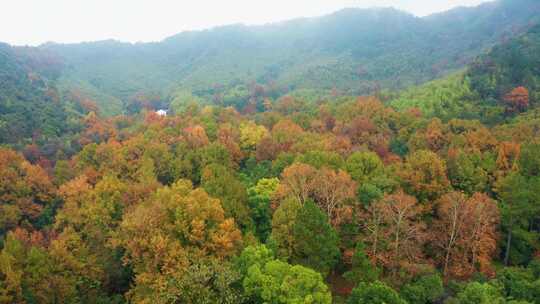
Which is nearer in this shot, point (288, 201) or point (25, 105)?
Answer: point (288, 201)

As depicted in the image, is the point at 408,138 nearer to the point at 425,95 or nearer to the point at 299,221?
the point at 425,95

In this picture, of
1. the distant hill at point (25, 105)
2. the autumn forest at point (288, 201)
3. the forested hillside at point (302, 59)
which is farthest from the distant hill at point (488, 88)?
the distant hill at point (25, 105)

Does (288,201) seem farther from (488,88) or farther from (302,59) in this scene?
(302,59)

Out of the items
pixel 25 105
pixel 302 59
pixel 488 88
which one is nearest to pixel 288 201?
pixel 488 88

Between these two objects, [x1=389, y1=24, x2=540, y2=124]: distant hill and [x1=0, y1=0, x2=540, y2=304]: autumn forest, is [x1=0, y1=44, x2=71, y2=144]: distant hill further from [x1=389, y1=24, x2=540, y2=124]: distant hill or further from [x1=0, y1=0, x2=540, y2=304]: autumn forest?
[x1=389, y1=24, x2=540, y2=124]: distant hill

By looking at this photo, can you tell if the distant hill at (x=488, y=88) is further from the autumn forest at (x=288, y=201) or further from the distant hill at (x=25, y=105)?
the distant hill at (x=25, y=105)

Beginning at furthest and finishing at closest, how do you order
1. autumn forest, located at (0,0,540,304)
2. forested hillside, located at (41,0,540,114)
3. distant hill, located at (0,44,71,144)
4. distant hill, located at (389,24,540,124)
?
forested hillside, located at (41,0,540,114), distant hill, located at (0,44,71,144), distant hill, located at (389,24,540,124), autumn forest, located at (0,0,540,304)

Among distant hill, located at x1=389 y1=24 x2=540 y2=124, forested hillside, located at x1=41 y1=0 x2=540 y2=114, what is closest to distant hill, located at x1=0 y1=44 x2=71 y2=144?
forested hillside, located at x1=41 y1=0 x2=540 y2=114
